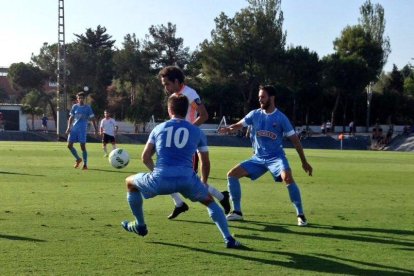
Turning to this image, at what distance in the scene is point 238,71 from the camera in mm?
66125

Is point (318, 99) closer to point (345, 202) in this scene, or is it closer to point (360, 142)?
point (360, 142)

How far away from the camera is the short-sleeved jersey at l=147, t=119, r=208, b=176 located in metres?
6.39

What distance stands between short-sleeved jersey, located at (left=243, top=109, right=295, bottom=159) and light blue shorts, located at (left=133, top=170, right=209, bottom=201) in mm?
2642

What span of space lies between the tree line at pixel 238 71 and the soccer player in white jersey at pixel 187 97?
53.9 m

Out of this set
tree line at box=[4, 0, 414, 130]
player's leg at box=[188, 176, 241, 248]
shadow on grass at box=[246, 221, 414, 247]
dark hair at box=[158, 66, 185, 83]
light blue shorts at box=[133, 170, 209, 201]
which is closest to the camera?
light blue shorts at box=[133, 170, 209, 201]

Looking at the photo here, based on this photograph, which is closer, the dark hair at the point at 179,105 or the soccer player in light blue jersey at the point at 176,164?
the soccer player in light blue jersey at the point at 176,164

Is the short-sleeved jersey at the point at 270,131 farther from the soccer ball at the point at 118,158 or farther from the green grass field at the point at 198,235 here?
the soccer ball at the point at 118,158

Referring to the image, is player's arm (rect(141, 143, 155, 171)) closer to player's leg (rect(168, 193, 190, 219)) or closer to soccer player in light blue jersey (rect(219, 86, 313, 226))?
player's leg (rect(168, 193, 190, 219))

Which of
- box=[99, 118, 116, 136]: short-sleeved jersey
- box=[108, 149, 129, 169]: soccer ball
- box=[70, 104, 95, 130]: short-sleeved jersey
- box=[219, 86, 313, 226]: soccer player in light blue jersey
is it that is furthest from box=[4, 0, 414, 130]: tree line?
box=[219, 86, 313, 226]: soccer player in light blue jersey

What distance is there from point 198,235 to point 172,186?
1.34m

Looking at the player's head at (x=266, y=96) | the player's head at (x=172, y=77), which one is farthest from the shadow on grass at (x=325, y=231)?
the player's head at (x=172, y=77)

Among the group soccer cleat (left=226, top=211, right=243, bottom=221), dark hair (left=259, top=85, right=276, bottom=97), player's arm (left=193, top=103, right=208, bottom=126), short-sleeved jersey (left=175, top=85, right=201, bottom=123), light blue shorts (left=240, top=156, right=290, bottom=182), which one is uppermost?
dark hair (left=259, top=85, right=276, bottom=97)

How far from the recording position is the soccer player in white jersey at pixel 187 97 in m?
7.57

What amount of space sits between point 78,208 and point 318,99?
6156cm
